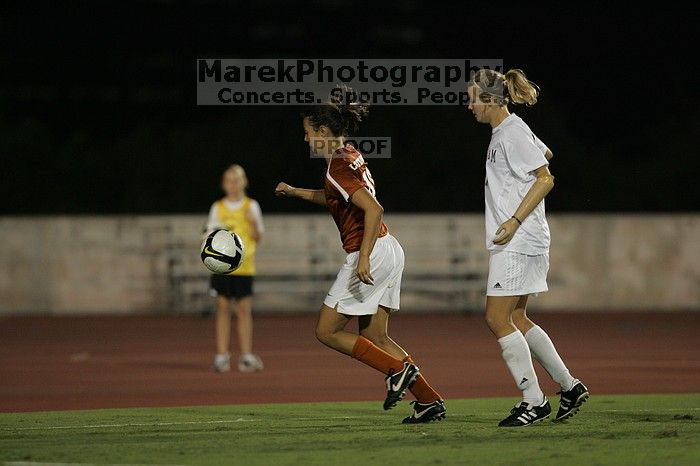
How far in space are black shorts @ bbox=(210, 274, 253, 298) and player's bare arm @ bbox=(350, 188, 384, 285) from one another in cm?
532

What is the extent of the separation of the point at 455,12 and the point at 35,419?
1630 inches

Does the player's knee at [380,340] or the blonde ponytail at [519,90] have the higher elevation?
the blonde ponytail at [519,90]

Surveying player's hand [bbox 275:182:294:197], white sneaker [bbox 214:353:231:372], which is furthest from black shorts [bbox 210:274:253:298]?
player's hand [bbox 275:182:294:197]

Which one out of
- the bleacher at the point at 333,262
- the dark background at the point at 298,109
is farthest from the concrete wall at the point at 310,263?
the dark background at the point at 298,109

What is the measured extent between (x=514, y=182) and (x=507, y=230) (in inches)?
14.4

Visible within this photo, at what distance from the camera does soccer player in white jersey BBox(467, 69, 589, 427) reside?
27.5ft

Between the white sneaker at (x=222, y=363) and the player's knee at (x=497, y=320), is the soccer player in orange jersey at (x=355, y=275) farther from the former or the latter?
the white sneaker at (x=222, y=363)

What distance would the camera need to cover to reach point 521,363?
8.46 meters

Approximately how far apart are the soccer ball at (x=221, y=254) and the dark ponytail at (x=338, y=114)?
1.80 m

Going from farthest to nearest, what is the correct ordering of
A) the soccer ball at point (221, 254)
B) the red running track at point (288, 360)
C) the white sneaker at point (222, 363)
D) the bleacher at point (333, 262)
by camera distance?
the bleacher at point (333, 262), the white sneaker at point (222, 363), the red running track at point (288, 360), the soccer ball at point (221, 254)

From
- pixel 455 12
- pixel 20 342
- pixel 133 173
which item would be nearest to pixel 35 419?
pixel 20 342

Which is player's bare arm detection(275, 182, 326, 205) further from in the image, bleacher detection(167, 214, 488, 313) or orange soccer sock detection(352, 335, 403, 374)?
bleacher detection(167, 214, 488, 313)

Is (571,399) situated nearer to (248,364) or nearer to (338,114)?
(338,114)

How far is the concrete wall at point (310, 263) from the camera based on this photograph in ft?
72.5
